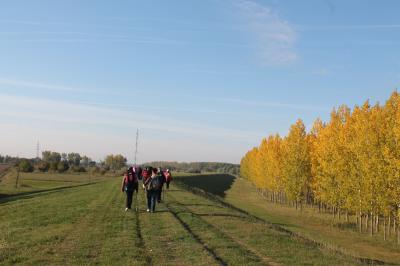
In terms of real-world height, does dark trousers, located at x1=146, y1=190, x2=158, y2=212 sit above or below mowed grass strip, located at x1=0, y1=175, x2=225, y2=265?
above

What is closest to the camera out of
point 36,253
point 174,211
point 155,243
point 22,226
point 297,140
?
point 36,253

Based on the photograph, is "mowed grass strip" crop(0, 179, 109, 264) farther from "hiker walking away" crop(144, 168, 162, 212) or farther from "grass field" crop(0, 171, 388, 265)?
"hiker walking away" crop(144, 168, 162, 212)

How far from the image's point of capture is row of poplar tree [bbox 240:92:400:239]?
29016mm

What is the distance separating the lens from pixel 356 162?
111 feet

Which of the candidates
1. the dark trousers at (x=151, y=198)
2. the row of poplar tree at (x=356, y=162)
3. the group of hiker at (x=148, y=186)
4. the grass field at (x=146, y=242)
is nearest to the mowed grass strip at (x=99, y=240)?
the grass field at (x=146, y=242)

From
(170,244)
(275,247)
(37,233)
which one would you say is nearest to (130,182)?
(37,233)

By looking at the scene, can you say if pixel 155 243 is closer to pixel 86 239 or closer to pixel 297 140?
pixel 86 239

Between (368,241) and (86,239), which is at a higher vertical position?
(86,239)

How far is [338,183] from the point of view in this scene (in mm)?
37281

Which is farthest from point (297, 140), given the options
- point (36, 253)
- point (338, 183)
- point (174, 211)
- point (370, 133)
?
point (36, 253)

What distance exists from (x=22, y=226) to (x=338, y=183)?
2725 cm

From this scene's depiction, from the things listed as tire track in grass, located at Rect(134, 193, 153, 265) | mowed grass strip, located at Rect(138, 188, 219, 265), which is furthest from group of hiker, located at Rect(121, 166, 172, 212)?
mowed grass strip, located at Rect(138, 188, 219, 265)

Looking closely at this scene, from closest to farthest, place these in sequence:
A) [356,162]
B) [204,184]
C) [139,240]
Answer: [139,240], [356,162], [204,184]

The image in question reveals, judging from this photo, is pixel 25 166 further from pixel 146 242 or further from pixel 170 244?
pixel 170 244
